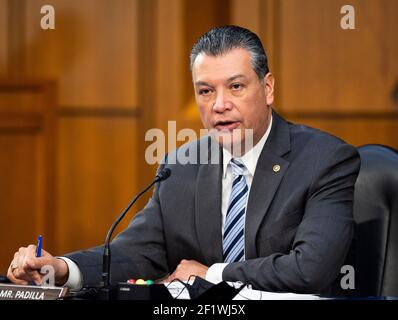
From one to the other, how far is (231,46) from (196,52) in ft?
0.40

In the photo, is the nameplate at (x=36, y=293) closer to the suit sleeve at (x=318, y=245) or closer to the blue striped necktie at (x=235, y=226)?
the suit sleeve at (x=318, y=245)

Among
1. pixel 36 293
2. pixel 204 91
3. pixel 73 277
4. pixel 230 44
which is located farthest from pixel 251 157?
pixel 36 293

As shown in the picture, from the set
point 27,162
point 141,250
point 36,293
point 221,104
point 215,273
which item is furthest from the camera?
point 27,162

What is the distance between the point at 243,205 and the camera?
2.59 m

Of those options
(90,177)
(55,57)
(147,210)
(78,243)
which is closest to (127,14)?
(55,57)

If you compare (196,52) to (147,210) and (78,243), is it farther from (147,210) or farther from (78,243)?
(78,243)

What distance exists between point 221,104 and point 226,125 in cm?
8

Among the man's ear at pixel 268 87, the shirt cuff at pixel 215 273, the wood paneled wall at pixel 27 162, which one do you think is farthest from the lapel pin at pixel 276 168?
the wood paneled wall at pixel 27 162

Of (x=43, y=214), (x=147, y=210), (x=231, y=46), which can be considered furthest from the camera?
(x=43, y=214)

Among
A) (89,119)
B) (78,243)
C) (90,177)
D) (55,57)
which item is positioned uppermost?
(55,57)

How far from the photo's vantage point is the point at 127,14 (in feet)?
15.4

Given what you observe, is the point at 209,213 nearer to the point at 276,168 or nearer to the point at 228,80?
the point at 276,168

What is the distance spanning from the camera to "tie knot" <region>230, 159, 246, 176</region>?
2.65 metres

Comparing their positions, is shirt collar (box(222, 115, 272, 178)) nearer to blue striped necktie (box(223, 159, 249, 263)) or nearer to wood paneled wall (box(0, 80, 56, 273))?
blue striped necktie (box(223, 159, 249, 263))
